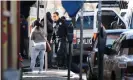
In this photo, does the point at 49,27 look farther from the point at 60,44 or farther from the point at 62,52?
the point at 62,52

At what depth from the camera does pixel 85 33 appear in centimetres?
1953

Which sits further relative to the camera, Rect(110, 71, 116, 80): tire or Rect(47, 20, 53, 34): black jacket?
Rect(47, 20, 53, 34): black jacket

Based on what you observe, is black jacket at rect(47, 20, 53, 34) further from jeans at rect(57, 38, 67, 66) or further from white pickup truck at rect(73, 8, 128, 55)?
white pickup truck at rect(73, 8, 128, 55)

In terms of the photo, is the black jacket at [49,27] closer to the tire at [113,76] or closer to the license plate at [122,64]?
the tire at [113,76]

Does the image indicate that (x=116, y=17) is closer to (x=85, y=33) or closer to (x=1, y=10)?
(x=85, y=33)

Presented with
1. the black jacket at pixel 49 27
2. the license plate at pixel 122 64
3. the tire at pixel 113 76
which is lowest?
the tire at pixel 113 76

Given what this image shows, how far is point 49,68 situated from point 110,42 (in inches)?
144

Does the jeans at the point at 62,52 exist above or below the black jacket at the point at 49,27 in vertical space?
below

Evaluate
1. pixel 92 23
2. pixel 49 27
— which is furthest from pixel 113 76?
pixel 92 23

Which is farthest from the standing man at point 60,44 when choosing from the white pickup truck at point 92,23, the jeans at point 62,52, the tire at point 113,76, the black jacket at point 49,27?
the tire at point 113,76

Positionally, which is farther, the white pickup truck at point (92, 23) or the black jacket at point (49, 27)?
the white pickup truck at point (92, 23)

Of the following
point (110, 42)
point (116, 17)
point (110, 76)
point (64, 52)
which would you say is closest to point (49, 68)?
point (64, 52)

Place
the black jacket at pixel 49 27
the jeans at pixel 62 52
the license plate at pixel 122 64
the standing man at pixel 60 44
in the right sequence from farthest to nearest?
1. the jeans at pixel 62 52
2. the black jacket at pixel 49 27
3. the standing man at pixel 60 44
4. the license plate at pixel 122 64

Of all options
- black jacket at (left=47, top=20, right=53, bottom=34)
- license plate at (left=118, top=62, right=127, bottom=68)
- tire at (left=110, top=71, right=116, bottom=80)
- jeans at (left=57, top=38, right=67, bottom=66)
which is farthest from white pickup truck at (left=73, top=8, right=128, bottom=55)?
license plate at (left=118, top=62, right=127, bottom=68)
